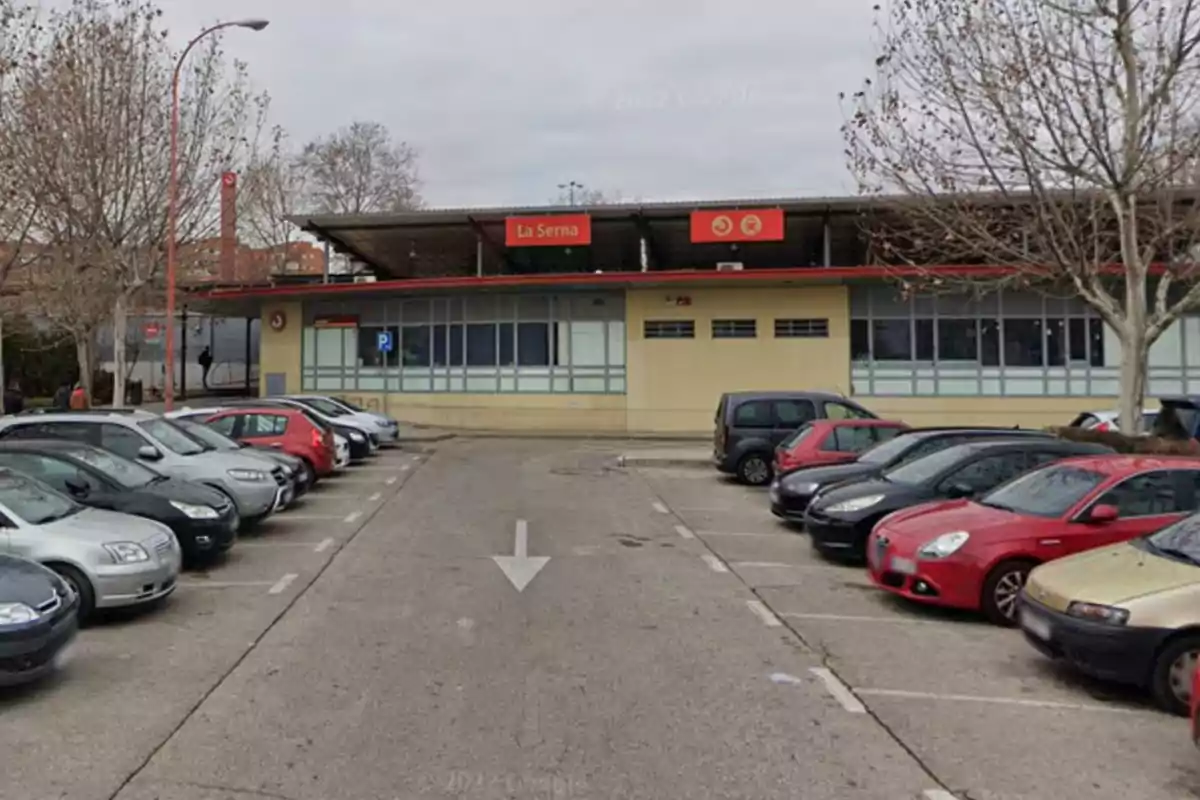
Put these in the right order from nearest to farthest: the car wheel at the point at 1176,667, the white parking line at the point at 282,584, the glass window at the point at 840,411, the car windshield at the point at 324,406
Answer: the car wheel at the point at 1176,667 < the white parking line at the point at 282,584 < the glass window at the point at 840,411 < the car windshield at the point at 324,406

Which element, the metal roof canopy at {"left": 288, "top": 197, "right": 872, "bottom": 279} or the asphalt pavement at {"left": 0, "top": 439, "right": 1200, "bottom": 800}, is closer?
the asphalt pavement at {"left": 0, "top": 439, "right": 1200, "bottom": 800}

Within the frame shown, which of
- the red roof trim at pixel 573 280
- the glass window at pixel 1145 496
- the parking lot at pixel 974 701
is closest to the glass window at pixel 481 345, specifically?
the red roof trim at pixel 573 280

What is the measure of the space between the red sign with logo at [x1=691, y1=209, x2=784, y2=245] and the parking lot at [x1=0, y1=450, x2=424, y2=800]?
2334cm

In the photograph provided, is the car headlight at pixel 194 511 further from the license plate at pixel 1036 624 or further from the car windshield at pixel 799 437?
the car windshield at pixel 799 437

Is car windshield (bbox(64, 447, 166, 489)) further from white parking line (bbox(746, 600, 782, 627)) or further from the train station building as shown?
the train station building

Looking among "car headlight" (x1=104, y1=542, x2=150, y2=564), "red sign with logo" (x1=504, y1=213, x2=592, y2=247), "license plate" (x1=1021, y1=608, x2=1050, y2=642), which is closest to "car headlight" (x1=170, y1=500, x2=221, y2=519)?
"car headlight" (x1=104, y1=542, x2=150, y2=564)

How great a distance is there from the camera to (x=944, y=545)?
8836 millimetres

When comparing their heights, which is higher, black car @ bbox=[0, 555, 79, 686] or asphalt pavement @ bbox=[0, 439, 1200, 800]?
black car @ bbox=[0, 555, 79, 686]

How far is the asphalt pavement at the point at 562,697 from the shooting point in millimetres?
5016

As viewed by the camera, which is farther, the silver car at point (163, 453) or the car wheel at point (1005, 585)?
the silver car at point (163, 453)

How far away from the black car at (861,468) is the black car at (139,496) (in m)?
6.85

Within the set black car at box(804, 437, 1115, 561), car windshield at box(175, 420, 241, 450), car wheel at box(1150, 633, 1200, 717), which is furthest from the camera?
car windshield at box(175, 420, 241, 450)

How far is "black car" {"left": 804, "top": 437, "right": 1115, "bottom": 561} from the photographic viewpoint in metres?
11.0

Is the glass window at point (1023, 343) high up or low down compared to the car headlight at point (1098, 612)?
up
